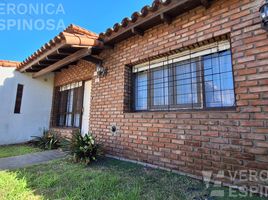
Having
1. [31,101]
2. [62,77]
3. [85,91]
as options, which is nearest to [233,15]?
[85,91]

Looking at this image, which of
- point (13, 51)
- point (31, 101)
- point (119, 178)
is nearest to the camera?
point (119, 178)

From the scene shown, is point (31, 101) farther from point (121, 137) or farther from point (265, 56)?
point (265, 56)

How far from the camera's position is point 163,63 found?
4191mm

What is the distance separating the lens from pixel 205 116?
10.2ft

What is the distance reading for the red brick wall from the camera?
2.62 m

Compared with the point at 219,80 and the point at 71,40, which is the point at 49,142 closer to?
the point at 71,40

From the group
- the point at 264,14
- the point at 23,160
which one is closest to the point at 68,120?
the point at 23,160

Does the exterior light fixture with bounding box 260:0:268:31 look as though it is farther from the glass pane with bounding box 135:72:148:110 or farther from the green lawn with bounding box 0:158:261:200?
the glass pane with bounding box 135:72:148:110

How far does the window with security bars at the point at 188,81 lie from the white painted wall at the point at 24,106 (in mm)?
5570

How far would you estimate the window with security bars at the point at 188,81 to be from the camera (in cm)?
324

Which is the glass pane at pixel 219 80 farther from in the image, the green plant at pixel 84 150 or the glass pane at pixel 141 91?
the green plant at pixel 84 150

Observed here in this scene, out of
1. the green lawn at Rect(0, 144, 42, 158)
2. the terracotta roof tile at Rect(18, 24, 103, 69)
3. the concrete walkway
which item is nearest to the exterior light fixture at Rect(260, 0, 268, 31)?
the terracotta roof tile at Rect(18, 24, 103, 69)

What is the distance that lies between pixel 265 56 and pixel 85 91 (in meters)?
5.66

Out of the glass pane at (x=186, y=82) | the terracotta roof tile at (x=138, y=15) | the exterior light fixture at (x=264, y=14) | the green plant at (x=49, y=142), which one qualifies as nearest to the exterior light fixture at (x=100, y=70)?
the terracotta roof tile at (x=138, y=15)
